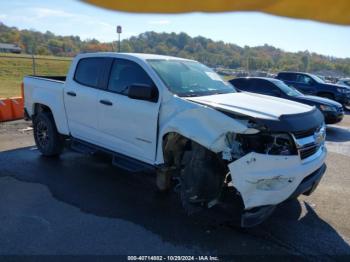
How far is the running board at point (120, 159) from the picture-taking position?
4633mm

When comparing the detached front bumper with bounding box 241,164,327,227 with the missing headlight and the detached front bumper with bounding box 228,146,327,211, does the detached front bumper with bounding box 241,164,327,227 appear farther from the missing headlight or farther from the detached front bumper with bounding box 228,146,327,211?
the missing headlight

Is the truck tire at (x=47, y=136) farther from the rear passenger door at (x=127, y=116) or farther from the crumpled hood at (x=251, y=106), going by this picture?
the crumpled hood at (x=251, y=106)

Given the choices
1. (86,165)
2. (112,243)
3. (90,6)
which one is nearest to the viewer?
(90,6)

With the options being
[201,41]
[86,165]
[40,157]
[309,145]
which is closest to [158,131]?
[309,145]

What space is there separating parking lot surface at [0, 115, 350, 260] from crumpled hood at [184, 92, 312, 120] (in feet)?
3.27

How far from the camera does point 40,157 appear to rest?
21.6 ft

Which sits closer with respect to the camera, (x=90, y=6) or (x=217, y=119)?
(x=90, y=6)

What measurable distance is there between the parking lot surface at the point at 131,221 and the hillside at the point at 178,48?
2.23 m

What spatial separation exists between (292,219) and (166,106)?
2.02 meters

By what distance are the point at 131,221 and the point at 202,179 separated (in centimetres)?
97

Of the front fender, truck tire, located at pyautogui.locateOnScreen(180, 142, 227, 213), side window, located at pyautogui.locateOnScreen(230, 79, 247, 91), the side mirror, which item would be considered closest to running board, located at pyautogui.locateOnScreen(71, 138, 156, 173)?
the front fender

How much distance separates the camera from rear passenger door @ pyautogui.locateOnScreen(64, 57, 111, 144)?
5.34 m

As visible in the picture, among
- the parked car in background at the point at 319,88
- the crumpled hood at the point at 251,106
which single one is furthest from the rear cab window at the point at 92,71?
the parked car in background at the point at 319,88

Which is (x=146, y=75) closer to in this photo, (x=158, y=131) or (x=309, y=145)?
(x=158, y=131)
